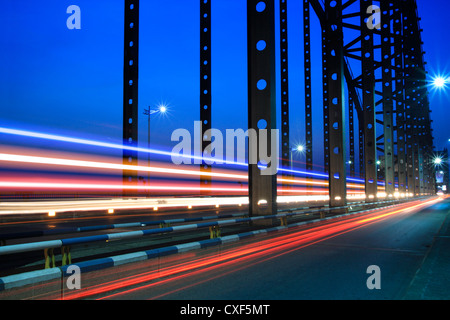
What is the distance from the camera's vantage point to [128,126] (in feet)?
75.0

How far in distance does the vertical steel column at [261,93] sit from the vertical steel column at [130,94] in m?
9.31

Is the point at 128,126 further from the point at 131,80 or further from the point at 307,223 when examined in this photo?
the point at 307,223

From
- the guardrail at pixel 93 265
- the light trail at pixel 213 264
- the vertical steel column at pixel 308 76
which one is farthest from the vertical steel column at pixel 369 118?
the guardrail at pixel 93 265

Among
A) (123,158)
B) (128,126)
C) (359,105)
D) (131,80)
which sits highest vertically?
(359,105)

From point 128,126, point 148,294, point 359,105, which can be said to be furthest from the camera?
point 359,105

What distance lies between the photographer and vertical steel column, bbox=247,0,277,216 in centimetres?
1405

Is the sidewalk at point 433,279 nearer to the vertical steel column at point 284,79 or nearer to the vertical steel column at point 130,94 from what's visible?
the vertical steel column at point 130,94

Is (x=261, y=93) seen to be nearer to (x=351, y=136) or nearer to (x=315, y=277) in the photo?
(x=315, y=277)

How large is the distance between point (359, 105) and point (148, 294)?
8263 cm

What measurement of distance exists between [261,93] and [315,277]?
897 centimetres

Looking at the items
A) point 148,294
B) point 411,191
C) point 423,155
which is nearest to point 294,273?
point 148,294

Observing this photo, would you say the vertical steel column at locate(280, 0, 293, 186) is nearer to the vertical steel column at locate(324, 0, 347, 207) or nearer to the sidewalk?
the vertical steel column at locate(324, 0, 347, 207)

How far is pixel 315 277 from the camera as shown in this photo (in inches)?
251

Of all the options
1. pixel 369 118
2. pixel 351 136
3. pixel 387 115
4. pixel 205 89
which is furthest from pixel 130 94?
pixel 351 136
